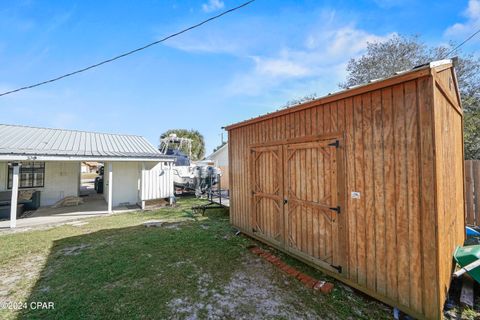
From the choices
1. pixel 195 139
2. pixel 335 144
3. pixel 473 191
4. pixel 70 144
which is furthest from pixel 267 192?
pixel 195 139

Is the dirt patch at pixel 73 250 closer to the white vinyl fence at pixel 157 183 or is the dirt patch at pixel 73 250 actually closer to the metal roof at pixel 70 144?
the metal roof at pixel 70 144

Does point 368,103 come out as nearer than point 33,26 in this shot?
Yes

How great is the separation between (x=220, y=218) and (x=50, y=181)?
9.32 meters

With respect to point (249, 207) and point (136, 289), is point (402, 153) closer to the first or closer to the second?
point (249, 207)

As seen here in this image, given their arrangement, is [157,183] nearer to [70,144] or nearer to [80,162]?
[80,162]

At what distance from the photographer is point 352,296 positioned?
2988 millimetres

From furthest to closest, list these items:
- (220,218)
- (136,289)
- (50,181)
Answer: (50,181) → (220,218) → (136,289)

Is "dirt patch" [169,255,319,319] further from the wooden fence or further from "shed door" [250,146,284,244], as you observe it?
the wooden fence

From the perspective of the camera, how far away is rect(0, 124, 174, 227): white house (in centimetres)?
889

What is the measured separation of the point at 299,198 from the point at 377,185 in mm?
1407

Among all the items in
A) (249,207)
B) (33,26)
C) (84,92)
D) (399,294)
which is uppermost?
(33,26)

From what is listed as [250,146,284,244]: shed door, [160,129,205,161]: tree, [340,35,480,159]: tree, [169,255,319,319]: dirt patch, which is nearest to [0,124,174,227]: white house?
[250,146,284,244]: shed door

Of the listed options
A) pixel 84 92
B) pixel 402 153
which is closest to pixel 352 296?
pixel 402 153

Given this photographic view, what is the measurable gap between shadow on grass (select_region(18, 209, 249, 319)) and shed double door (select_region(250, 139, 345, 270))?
1.08m
